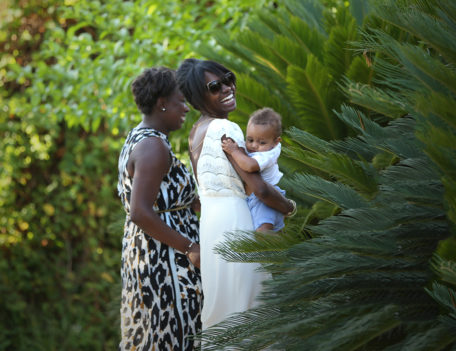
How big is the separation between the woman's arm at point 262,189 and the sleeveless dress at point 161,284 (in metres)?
0.47

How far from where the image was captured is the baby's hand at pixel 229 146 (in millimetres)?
2857

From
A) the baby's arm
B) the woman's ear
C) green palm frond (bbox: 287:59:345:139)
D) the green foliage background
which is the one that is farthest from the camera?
the green foliage background

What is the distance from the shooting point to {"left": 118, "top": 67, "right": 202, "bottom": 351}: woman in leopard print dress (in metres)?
3.11

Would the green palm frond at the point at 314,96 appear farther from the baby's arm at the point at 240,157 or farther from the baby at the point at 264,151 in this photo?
the baby's arm at the point at 240,157

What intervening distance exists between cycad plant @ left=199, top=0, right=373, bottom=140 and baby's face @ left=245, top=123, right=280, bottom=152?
0.83m

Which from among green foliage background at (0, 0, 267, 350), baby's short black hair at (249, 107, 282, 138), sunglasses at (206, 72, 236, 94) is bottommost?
green foliage background at (0, 0, 267, 350)

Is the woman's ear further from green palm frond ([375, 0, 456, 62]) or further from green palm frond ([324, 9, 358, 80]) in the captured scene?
green palm frond ([375, 0, 456, 62])

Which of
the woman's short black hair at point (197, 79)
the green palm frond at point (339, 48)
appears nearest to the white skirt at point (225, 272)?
the woman's short black hair at point (197, 79)

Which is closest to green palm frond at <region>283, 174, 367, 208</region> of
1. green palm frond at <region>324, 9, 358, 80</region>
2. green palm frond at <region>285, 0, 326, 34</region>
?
green palm frond at <region>324, 9, 358, 80</region>

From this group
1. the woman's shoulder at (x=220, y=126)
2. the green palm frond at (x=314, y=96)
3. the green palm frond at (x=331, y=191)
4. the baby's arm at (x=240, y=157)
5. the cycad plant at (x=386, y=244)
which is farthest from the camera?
the green palm frond at (x=314, y=96)

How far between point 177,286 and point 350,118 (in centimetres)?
116

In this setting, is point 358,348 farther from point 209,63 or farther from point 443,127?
point 209,63

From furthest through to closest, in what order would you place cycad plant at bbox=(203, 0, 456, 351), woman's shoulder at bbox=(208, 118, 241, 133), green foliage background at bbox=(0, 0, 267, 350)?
green foliage background at bbox=(0, 0, 267, 350), woman's shoulder at bbox=(208, 118, 241, 133), cycad plant at bbox=(203, 0, 456, 351)

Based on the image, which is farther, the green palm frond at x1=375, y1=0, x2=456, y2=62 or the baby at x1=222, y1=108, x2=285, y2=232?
the baby at x1=222, y1=108, x2=285, y2=232
